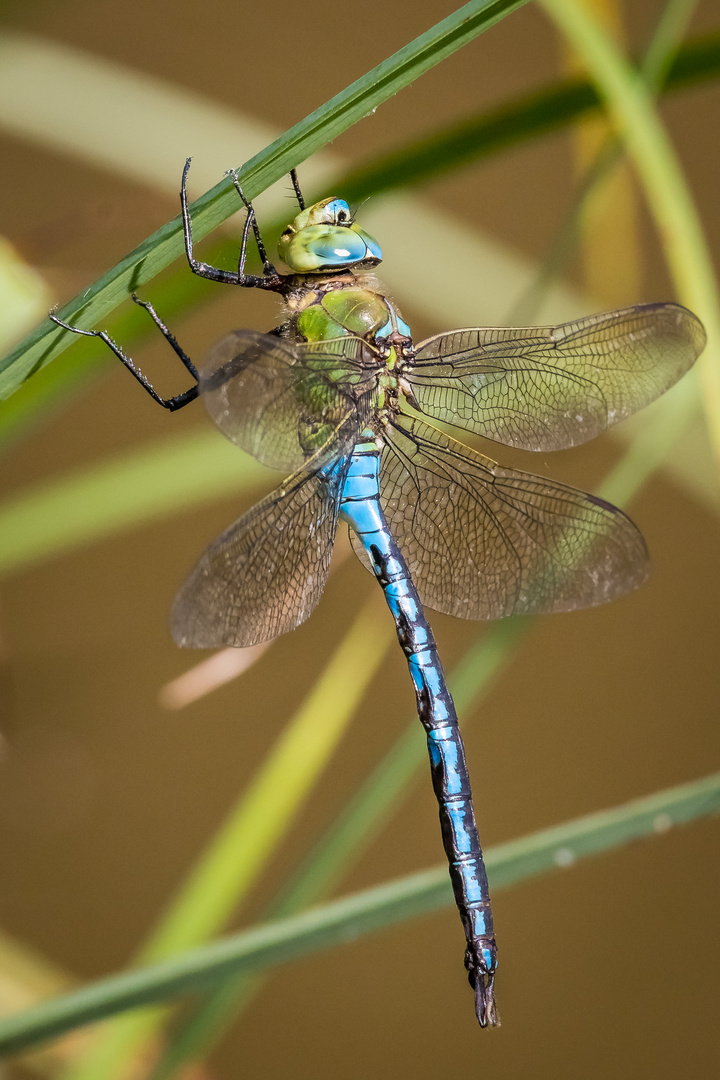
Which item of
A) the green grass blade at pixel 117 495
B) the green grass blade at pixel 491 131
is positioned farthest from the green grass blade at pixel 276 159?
the green grass blade at pixel 117 495

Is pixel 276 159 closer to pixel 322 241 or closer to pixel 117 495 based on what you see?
pixel 322 241

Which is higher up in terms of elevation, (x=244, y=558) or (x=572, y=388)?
(x=572, y=388)

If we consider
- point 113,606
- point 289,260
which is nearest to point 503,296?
point 289,260

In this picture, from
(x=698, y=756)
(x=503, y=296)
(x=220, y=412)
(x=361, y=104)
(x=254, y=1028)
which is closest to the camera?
(x=361, y=104)

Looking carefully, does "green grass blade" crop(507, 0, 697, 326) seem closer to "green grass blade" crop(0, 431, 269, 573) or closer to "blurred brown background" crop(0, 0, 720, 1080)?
"green grass blade" crop(0, 431, 269, 573)

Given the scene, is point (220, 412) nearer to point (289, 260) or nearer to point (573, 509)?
point (289, 260)

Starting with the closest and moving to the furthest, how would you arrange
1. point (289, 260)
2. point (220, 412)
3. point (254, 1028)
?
point (220, 412)
point (289, 260)
point (254, 1028)

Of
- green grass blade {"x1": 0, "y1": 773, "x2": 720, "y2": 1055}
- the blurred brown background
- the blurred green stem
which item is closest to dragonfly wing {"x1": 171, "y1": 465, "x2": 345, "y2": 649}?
green grass blade {"x1": 0, "y1": 773, "x2": 720, "y2": 1055}

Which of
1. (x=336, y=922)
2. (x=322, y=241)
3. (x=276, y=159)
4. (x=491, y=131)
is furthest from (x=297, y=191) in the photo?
(x=336, y=922)
